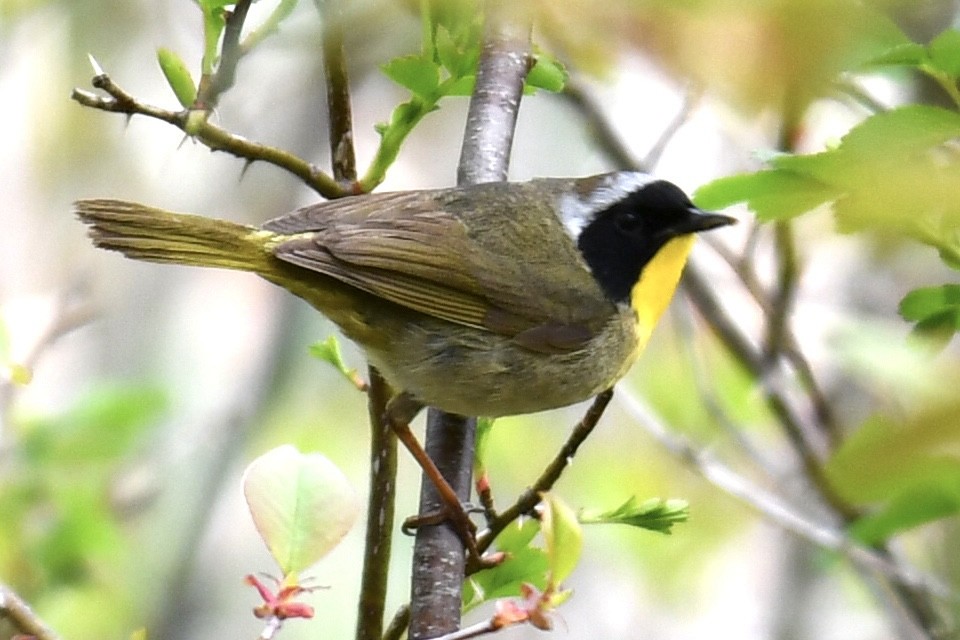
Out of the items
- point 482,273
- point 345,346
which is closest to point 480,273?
point 482,273

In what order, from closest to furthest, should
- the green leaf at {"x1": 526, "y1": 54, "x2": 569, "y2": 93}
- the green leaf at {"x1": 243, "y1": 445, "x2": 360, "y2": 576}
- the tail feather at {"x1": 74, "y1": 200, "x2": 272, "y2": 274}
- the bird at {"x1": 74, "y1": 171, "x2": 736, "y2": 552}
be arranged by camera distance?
the green leaf at {"x1": 243, "y1": 445, "x2": 360, "y2": 576} → the green leaf at {"x1": 526, "y1": 54, "x2": 569, "y2": 93} → the tail feather at {"x1": 74, "y1": 200, "x2": 272, "y2": 274} → the bird at {"x1": 74, "y1": 171, "x2": 736, "y2": 552}

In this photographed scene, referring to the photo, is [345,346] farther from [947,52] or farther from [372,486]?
[947,52]

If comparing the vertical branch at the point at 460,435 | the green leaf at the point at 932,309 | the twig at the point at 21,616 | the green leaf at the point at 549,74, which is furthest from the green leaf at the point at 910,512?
the twig at the point at 21,616

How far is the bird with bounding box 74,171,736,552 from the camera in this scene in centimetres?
243

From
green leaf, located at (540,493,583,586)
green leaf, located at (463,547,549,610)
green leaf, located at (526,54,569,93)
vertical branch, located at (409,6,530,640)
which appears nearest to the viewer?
green leaf, located at (540,493,583,586)

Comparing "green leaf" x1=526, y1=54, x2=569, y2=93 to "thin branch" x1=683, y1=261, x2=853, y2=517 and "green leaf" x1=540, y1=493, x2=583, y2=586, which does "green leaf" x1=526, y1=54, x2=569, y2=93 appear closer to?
"green leaf" x1=540, y1=493, x2=583, y2=586

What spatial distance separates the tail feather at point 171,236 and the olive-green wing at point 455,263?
0.09 meters

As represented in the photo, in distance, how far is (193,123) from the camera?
161cm

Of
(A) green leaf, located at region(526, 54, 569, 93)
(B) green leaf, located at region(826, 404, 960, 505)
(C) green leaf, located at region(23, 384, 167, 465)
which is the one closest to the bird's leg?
(C) green leaf, located at region(23, 384, 167, 465)

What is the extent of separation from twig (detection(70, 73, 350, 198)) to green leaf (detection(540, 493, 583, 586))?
753 millimetres

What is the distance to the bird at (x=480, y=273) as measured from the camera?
243cm

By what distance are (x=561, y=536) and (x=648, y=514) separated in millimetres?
357

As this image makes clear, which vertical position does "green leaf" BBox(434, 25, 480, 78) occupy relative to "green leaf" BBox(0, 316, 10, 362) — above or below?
above

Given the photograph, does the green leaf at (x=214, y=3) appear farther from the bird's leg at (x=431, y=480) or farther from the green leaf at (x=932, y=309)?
the green leaf at (x=932, y=309)
